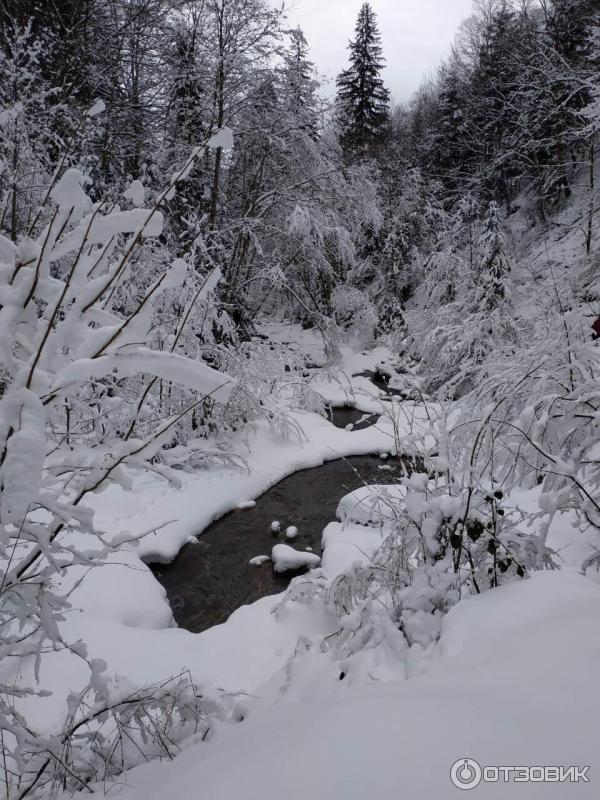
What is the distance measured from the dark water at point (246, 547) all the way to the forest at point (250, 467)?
45 millimetres

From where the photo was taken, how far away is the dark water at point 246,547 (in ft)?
13.6

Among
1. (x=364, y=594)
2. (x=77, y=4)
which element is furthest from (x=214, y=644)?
(x=77, y=4)

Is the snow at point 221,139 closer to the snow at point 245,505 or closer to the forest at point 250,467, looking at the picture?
the forest at point 250,467

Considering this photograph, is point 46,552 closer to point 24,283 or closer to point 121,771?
point 24,283

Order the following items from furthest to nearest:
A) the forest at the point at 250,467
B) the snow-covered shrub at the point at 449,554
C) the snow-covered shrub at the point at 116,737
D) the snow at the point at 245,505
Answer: the snow at the point at 245,505, the snow-covered shrub at the point at 449,554, the snow-covered shrub at the point at 116,737, the forest at the point at 250,467

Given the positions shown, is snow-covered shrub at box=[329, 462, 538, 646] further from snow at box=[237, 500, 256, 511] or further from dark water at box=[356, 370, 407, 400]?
dark water at box=[356, 370, 407, 400]

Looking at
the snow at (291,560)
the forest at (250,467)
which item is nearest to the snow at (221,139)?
the forest at (250,467)

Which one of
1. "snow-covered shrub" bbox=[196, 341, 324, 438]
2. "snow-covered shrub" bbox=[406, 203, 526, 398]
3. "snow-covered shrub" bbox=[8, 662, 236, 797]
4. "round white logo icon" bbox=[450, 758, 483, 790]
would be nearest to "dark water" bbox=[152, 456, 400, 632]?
"snow-covered shrub" bbox=[196, 341, 324, 438]

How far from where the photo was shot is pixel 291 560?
461 cm

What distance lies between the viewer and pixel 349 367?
13.6 metres

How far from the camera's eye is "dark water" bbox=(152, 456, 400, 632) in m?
4.14

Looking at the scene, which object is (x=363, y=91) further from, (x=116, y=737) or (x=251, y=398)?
(x=116, y=737)

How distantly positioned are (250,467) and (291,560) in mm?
2278

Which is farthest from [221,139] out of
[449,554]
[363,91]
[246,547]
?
[363,91]
